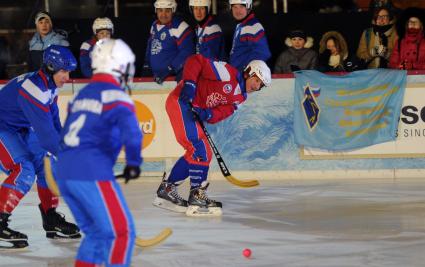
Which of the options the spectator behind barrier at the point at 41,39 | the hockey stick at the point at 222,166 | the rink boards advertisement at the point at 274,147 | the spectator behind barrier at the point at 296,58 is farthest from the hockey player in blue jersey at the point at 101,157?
the spectator behind barrier at the point at 41,39

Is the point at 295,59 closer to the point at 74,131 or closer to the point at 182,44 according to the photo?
the point at 182,44

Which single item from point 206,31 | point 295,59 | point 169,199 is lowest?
point 169,199

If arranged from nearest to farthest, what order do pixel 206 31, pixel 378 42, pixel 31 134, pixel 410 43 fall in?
1. pixel 31 134
2. pixel 206 31
3. pixel 410 43
4. pixel 378 42

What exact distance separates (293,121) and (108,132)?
5527 mm

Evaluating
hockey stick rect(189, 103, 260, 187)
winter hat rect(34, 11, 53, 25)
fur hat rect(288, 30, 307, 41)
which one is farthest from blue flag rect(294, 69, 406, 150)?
winter hat rect(34, 11, 53, 25)

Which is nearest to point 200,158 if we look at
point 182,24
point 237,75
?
point 237,75

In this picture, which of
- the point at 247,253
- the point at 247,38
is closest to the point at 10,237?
the point at 247,253

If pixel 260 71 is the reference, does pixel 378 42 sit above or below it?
below

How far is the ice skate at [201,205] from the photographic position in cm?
819

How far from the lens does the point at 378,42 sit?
1040 cm

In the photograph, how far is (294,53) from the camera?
10516 millimetres

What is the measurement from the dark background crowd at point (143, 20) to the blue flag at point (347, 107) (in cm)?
39

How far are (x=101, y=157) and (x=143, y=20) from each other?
21.4ft

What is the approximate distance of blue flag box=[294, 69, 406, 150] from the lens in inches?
399
